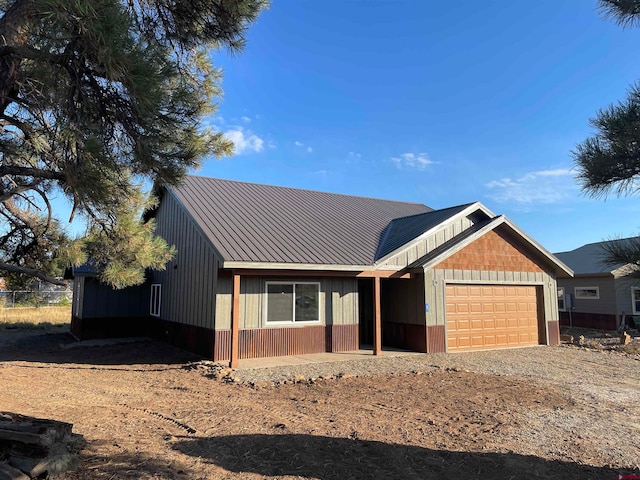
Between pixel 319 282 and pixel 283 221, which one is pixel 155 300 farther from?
pixel 319 282

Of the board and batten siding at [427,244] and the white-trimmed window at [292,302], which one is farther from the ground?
the board and batten siding at [427,244]

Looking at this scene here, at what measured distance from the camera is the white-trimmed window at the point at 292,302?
506 inches

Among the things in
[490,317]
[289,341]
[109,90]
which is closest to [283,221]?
[289,341]

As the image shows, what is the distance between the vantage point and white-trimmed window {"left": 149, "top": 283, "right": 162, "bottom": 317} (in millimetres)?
16597

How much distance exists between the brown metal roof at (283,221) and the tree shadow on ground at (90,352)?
361 cm

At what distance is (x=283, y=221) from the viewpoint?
1541 centimetres

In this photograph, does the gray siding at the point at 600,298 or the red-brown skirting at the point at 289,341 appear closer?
the red-brown skirting at the point at 289,341

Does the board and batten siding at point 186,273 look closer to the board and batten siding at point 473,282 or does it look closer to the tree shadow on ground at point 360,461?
the tree shadow on ground at point 360,461

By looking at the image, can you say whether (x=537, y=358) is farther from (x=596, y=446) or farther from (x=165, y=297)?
(x=165, y=297)

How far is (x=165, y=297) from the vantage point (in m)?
15.9

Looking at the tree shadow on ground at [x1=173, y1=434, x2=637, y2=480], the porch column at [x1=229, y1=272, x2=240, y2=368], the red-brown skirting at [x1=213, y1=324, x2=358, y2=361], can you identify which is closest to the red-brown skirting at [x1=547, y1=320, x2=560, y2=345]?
the red-brown skirting at [x1=213, y1=324, x2=358, y2=361]

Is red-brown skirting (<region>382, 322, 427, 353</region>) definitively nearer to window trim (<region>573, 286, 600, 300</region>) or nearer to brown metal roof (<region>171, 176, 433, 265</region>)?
brown metal roof (<region>171, 176, 433, 265</region>)

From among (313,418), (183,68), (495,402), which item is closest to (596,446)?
(495,402)

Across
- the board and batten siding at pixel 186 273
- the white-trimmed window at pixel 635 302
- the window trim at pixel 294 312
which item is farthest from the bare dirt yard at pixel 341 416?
the white-trimmed window at pixel 635 302
